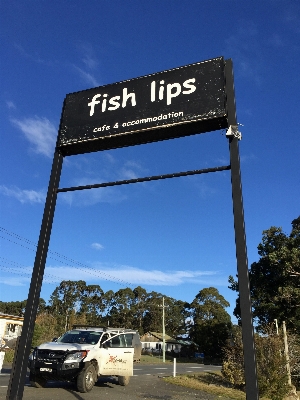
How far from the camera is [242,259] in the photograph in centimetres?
375

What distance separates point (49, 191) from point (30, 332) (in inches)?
81.0

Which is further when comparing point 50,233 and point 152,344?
point 152,344

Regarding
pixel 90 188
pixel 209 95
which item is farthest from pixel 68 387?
pixel 209 95

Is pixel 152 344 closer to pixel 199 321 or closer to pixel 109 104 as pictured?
pixel 199 321

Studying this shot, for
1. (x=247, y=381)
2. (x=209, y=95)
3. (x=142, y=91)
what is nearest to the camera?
(x=247, y=381)

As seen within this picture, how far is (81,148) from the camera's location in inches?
221

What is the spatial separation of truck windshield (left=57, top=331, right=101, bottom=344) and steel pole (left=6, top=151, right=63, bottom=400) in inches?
245

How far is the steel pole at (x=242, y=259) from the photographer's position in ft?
11.0

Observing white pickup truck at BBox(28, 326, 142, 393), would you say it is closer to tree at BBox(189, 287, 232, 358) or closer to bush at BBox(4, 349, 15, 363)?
bush at BBox(4, 349, 15, 363)

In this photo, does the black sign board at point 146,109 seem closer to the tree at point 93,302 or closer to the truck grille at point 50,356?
the truck grille at point 50,356

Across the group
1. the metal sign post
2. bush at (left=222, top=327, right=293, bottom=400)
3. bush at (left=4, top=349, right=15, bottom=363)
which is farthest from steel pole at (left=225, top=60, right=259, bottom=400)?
bush at (left=4, top=349, right=15, bottom=363)

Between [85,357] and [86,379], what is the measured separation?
0.55 metres

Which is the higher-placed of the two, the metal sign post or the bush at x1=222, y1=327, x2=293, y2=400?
the metal sign post

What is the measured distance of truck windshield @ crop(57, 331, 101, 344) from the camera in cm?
1033
